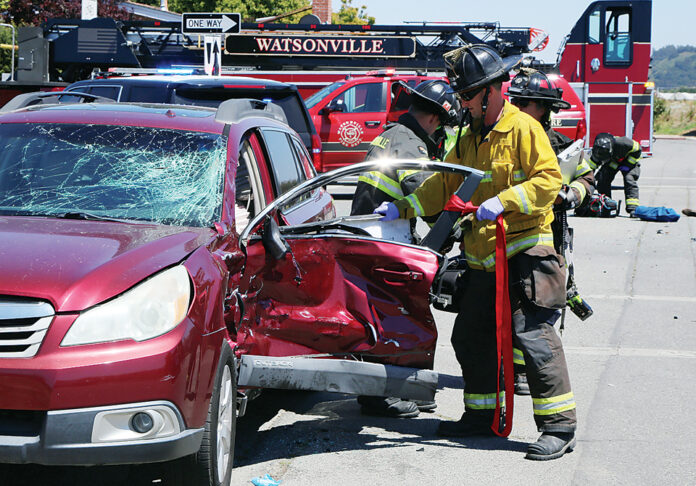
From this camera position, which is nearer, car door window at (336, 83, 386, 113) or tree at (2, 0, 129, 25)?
car door window at (336, 83, 386, 113)

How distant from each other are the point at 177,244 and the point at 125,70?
14.6 m

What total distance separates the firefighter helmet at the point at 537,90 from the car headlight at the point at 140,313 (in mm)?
3178

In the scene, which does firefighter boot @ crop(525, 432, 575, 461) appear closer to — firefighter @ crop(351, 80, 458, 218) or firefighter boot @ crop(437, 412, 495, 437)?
firefighter boot @ crop(437, 412, 495, 437)

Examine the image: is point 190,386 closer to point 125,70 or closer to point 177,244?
point 177,244

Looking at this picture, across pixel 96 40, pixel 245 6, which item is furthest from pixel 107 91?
pixel 245 6

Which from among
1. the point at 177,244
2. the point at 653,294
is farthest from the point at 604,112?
the point at 177,244

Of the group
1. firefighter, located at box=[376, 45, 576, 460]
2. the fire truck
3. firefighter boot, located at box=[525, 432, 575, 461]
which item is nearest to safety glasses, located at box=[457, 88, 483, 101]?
firefighter, located at box=[376, 45, 576, 460]

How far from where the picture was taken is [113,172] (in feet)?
15.4

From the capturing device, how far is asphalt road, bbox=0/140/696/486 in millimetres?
4609

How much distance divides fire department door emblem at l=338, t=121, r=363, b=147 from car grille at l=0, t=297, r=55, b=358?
1373 centimetres

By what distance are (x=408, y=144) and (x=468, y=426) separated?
170 centimetres

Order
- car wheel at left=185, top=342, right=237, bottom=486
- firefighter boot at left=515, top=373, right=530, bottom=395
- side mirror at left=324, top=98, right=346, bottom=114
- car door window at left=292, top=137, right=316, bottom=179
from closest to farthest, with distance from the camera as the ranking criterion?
Result: car wheel at left=185, top=342, right=237, bottom=486, firefighter boot at left=515, top=373, right=530, bottom=395, car door window at left=292, top=137, right=316, bottom=179, side mirror at left=324, top=98, right=346, bottom=114

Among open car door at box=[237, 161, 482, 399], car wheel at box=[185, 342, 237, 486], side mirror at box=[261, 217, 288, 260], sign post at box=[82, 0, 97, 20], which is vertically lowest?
car wheel at box=[185, 342, 237, 486]

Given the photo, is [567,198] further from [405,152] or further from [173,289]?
[173,289]
